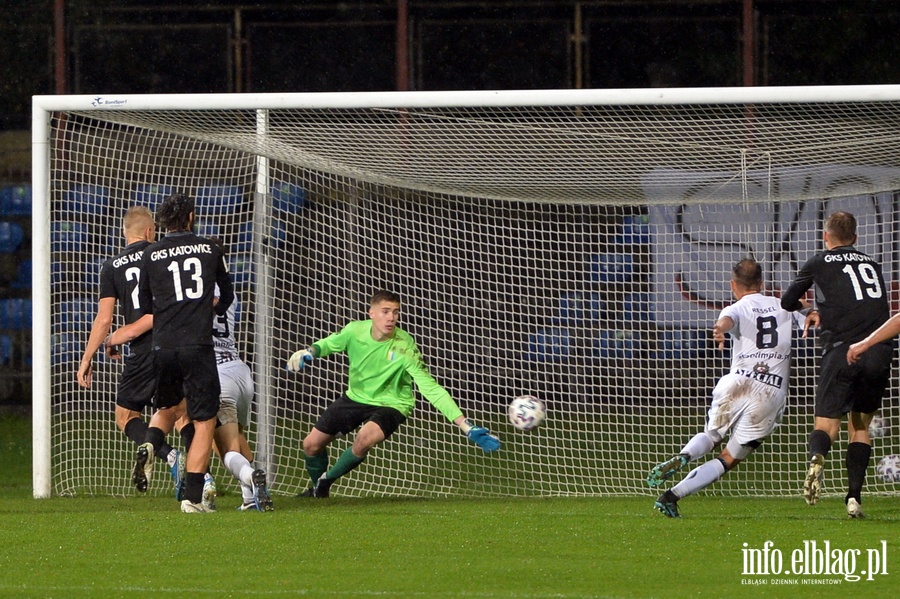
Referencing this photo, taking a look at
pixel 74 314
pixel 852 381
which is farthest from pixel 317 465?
pixel 852 381

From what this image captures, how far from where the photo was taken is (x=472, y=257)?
10.0 m

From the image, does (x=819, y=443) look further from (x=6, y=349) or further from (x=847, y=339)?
(x=6, y=349)

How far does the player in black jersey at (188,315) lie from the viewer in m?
6.50

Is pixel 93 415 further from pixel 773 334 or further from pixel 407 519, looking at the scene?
pixel 773 334

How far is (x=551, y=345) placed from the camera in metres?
9.94

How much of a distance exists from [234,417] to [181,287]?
3.31 feet

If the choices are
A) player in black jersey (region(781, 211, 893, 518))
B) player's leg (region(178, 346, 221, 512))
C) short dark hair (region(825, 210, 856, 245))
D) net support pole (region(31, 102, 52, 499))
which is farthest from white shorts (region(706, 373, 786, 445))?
net support pole (region(31, 102, 52, 499))

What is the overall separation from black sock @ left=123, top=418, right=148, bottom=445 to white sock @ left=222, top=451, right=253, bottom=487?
1.70ft

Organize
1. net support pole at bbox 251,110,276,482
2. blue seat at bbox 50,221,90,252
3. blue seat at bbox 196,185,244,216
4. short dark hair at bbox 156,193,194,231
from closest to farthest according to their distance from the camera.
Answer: short dark hair at bbox 156,193,194,231 < net support pole at bbox 251,110,276,482 < blue seat at bbox 50,221,90,252 < blue seat at bbox 196,185,244,216

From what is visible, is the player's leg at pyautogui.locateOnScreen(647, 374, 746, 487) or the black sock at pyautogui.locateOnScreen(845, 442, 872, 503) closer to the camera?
the black sock at pyautogui.locateOnScreen(845, 442, 872, 503)

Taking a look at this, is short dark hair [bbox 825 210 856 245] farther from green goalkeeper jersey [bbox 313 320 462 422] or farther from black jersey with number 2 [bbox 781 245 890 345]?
green goalkeeper jersey [bbox 313 320 462 422]

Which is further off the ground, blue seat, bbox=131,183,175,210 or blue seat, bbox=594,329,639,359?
blue seat, bbox=131,183,175,210

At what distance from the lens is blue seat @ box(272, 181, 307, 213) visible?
9.03 m

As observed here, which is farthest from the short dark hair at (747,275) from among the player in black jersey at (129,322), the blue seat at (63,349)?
the blue seat at (63,349)
